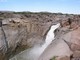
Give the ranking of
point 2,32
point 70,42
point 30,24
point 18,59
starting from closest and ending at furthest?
point 70,42 → point 18,59 → point 2,32 → point 30,24

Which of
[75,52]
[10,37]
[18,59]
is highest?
[75,52]

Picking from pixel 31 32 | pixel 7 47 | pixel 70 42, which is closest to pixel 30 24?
pixel 31 32

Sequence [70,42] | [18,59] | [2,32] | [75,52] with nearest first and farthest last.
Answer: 1. [75,52]
2. [70,42]
3. [18,59]
4. [2,32]

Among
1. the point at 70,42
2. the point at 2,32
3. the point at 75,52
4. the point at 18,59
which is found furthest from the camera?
the point at 2,32

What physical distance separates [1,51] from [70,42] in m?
16.1

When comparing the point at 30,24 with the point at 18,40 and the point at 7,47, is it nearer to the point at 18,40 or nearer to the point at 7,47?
the point at 18,40

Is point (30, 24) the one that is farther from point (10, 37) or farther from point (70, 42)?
point (70, 42)

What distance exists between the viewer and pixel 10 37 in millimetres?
29094

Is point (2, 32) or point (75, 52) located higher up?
point (75, 52)

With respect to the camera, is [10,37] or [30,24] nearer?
[10,37]

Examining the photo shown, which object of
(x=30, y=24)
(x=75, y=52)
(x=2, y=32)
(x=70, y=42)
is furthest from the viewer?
(x=30, y=24)

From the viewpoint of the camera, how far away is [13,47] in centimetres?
2964

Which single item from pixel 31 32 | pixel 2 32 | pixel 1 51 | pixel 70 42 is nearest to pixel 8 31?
pixel 2 32

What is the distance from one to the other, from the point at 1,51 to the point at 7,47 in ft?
4.64
